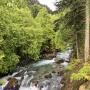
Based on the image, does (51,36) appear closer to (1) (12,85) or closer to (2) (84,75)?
(1) (12,85)

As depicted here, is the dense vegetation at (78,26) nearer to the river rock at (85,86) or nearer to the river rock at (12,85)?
the river rock at (85,86)

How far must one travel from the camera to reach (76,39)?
26.1 m

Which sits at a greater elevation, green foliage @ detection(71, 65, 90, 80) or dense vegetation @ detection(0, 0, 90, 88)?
dense vegetation @ detection(0, 0, 90, 88)

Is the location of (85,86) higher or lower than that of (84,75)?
lower

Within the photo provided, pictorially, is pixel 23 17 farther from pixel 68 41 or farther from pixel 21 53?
pixel 68 41

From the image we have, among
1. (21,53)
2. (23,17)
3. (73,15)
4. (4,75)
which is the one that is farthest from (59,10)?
(23,17)

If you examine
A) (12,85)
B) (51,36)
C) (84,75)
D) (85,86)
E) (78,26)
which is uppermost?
(78,26)

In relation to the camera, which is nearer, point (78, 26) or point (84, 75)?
point (84, 75)

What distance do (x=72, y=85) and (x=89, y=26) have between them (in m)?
5.48

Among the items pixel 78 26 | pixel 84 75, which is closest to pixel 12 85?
pixel 78 26

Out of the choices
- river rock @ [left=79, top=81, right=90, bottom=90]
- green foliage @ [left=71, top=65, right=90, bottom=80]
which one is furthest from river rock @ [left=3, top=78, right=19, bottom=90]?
river rock @ [left=79, top=81, right=90, bottom=90]

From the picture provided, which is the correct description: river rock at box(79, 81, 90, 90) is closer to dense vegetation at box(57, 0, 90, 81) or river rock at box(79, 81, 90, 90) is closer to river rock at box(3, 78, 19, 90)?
dense vegetation at box(57, 0, 90, 81)

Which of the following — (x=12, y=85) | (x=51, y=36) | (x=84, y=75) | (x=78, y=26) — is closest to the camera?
(x=84, y=75)

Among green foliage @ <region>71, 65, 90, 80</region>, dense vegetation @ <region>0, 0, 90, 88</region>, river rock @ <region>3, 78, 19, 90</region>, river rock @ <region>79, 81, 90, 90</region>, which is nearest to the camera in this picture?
river rock @ <region>79, 81, 90, 90</region>
